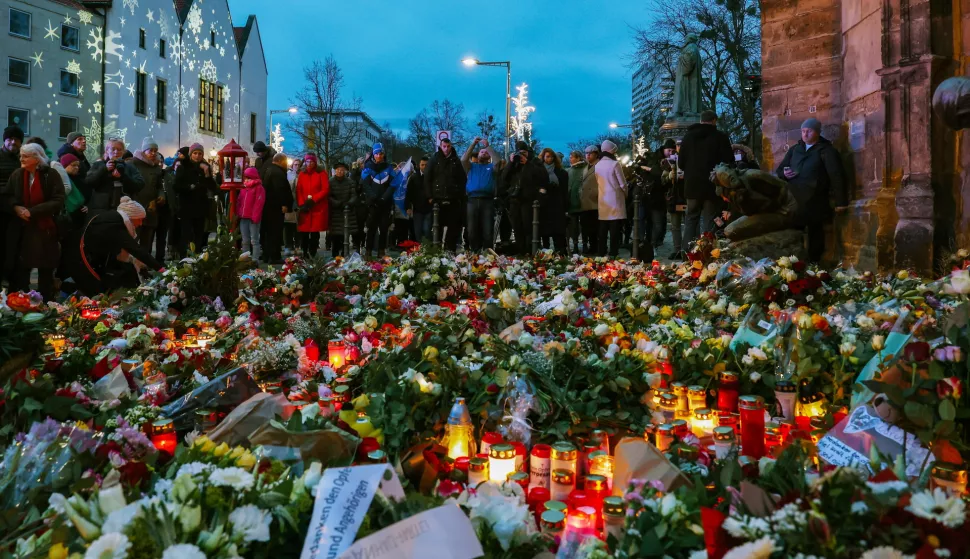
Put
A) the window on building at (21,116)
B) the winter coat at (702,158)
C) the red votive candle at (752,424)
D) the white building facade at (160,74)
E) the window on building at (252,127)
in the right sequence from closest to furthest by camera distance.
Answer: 1. the red votive candle at (752,424)
2. the winter coat at (702,158)
3. the window on building at (21,116)
4. the white building facade at (160,74)
5. the window on building at (252,127)

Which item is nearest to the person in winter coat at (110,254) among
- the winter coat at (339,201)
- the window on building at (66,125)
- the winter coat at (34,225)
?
the winter coat at (34,225)

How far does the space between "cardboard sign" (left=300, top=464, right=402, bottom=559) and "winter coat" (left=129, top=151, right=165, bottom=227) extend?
10.4 meters

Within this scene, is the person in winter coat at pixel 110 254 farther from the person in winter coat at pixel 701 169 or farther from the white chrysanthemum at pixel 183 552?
the white chrysanthemum at pixel 183 552

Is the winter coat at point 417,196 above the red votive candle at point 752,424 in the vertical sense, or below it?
above

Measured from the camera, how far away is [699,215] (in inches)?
422

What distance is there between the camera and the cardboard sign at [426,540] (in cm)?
171

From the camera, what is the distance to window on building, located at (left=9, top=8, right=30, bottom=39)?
27.2m

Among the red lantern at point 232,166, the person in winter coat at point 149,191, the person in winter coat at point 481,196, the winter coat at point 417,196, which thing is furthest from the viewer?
the winter coat at point 417,196

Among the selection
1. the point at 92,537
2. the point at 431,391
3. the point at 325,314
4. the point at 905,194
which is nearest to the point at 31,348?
the point at 431,391

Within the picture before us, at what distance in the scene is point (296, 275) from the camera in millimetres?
7469

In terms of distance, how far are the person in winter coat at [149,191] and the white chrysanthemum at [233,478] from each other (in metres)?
10.2

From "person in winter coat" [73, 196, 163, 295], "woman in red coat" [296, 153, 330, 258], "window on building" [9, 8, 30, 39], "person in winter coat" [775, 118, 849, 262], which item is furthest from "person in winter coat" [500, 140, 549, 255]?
"window on building" [9, 8, 30, 39]

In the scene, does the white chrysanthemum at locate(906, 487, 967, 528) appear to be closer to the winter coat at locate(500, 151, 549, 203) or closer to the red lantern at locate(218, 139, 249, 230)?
the red lantern at locate(218, 139, 249, 230)

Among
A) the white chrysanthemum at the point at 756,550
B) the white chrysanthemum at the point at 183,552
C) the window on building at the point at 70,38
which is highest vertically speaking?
the window on building at the point at 70,38
